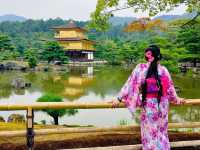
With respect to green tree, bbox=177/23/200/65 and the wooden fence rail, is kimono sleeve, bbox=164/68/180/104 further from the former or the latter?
green tree, bbox=177/23/200/65

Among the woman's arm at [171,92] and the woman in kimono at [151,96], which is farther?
the woman's arm at [171,92]

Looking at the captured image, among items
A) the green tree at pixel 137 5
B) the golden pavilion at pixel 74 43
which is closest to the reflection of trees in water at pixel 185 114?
the green tree at pixel 137 5

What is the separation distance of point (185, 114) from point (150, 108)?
9.35 meters

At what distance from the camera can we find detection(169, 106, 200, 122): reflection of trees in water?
477 inches

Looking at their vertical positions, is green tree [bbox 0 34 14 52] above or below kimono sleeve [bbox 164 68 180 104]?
above

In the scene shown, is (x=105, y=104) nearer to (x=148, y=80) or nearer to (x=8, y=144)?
(x=148, y=80)

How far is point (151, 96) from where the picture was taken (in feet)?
Answer: 12.8

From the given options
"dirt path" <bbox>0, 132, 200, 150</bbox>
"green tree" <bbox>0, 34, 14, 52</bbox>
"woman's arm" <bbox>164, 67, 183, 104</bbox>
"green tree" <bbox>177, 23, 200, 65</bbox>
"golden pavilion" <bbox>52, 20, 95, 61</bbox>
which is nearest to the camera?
"woman's arm" <bbox>164, 67, 183, 104</bbox>

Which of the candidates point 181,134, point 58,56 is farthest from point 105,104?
point 58,56

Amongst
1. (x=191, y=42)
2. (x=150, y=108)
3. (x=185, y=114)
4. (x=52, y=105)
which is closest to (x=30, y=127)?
(x=52, y=105)

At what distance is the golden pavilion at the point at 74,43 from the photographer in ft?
181

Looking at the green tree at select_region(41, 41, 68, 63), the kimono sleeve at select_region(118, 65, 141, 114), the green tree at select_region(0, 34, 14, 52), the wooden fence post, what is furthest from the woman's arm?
the green tree at select_region(0, 34, 14, 52)

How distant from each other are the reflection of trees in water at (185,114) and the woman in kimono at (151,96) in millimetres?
8225

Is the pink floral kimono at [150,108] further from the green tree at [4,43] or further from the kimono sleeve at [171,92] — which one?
the green tree at [4,43]
